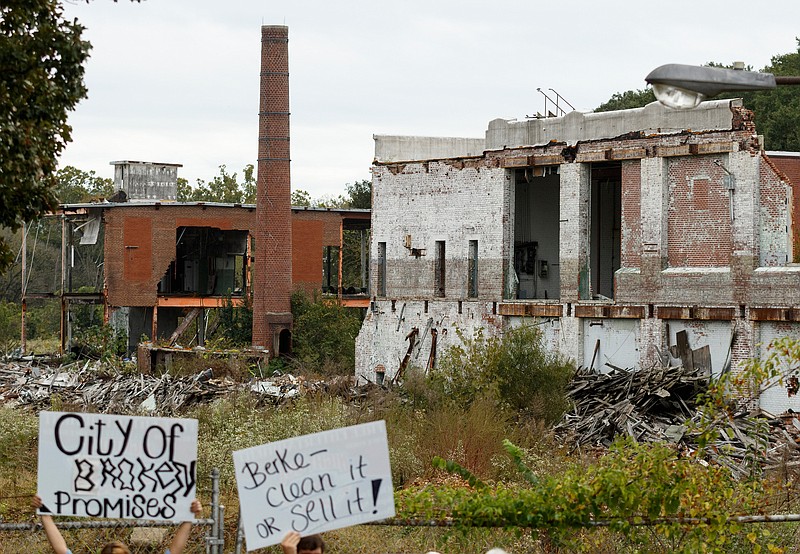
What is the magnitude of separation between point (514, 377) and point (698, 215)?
6.25 meters

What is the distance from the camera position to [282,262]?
41.1 metres

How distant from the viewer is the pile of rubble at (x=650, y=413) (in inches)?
956

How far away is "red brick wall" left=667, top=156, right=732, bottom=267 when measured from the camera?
28297mm

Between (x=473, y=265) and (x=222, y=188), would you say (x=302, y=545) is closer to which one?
(x=473, y=265)

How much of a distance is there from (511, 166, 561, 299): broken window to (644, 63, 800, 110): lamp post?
2727 cm

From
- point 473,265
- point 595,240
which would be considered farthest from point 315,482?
point 595,240

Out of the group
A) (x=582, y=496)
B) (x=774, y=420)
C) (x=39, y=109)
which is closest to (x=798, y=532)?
(x=582, y=496)

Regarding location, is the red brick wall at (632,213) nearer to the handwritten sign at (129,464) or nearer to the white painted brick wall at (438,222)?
the white painted brick wall at (438,222)

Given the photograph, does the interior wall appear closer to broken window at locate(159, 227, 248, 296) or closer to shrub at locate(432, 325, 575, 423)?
shrub at locate(432, 325, 575, 423)

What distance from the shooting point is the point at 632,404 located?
26594 millimetres

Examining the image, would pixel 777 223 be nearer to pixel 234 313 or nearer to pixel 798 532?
pixel 798 532

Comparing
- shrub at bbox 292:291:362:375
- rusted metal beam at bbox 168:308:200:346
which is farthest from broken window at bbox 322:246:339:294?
rusted metal beam at bbox 168:308:200:346

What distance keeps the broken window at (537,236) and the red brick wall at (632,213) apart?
5100 mm

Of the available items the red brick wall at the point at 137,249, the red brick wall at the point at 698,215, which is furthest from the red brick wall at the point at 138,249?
the red brick wall at the point at 698,215
